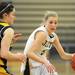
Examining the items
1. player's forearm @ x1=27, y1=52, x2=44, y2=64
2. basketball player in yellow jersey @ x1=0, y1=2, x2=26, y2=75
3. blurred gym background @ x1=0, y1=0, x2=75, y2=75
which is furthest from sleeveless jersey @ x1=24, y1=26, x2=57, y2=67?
blurred gym background @ x1=0, y1=0, x2=75, y2=75

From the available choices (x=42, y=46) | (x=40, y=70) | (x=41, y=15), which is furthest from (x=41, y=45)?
(x=41, y=15)

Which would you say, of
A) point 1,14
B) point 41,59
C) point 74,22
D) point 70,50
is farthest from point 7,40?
point 74,22

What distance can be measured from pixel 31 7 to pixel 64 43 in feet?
6.31

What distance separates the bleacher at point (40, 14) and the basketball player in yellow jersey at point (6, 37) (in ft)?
31.3

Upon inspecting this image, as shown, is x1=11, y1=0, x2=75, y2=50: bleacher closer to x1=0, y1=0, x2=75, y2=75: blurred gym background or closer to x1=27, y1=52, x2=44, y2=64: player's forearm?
x1=0, y1=0, x2=75, y2=75: blurred gym background

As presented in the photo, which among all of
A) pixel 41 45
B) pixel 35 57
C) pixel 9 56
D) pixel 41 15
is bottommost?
pixel 41 15

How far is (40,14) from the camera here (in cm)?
1470

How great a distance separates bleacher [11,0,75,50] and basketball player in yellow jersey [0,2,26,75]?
9533mm

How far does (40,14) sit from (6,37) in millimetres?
10301

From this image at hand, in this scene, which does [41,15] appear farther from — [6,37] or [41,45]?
[6,37]

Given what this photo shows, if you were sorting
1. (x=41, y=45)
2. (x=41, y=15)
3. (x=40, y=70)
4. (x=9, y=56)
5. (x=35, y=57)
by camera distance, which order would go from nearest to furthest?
(x=9, y=56) → (x=35, y=57) → (x=41, y=45) → (x=40, y=70) → (x=41, y=15)

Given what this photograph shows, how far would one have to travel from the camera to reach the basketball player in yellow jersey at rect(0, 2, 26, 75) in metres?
4.42

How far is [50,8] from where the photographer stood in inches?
581

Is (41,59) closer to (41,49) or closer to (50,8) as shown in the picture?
(41,49)
